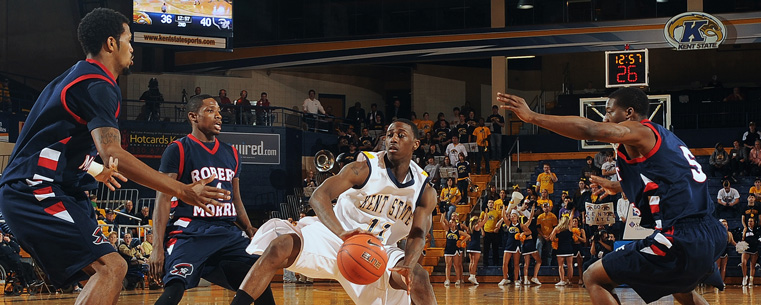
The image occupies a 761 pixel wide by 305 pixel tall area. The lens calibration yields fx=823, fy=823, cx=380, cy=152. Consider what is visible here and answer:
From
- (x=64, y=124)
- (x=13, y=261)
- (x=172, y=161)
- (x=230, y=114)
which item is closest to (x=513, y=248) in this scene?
(x=13, y=261)

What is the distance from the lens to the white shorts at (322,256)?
5.86m

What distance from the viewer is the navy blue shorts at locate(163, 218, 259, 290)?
19.5 ft

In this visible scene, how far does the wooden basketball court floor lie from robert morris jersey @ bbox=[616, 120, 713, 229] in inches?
259

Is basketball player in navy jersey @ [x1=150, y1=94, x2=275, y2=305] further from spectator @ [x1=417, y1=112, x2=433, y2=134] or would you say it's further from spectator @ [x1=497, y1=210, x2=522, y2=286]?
spectator @ [x1=417, y1=112, x2=433, y2=134]

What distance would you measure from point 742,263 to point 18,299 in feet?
43.2

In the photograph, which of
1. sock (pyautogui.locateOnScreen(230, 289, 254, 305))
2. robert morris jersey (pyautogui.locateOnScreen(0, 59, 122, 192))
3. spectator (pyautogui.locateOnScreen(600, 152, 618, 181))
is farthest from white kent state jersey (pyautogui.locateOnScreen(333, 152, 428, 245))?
spectator (pyautogui.locateOnScreen(600, 152, 618, 181))

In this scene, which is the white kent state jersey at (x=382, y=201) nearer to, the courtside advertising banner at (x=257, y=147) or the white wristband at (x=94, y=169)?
the white wristband at (x=94, y=169)

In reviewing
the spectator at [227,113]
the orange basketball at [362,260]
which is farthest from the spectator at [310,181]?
the orange basketball at [362,260]

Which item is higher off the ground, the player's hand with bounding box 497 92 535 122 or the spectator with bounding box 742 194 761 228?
the player's hand with bounding box 497 92 535 122

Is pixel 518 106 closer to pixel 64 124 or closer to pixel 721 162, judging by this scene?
pixel 64 124

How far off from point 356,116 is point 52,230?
927 inches

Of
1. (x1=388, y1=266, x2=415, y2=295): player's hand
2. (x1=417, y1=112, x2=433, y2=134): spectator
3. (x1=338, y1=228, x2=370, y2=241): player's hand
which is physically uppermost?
(x1=417, y1=112, x2=433, y2=134): spectator

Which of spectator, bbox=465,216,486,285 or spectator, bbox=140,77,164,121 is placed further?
spectator, bbox=140,77,164,121

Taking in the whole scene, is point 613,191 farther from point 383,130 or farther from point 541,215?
point 383,130
